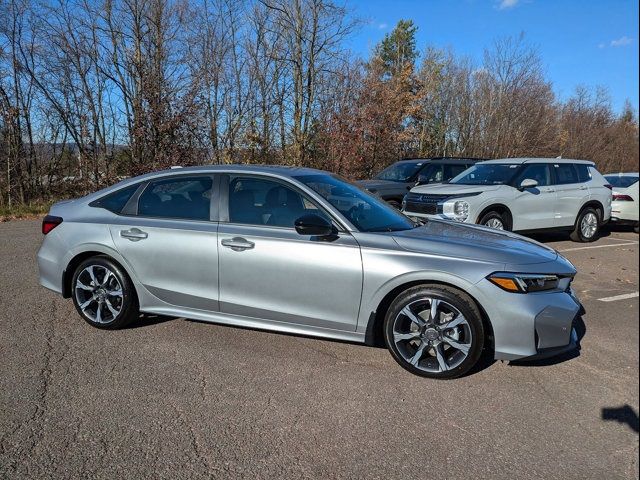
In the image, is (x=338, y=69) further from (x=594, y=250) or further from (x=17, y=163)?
(x=594, y=250)

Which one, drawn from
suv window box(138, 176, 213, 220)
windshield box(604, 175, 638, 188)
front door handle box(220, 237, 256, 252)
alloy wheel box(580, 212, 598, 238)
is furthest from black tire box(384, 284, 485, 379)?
windshield box(604, 175, 638, 188)

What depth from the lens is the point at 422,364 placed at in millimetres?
3785

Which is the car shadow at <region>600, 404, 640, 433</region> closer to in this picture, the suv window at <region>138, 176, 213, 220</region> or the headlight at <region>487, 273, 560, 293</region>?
the headlight at <region>487, 273, 560, 293</region>

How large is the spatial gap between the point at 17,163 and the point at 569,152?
23635 mm

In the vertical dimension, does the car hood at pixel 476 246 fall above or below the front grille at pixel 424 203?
below

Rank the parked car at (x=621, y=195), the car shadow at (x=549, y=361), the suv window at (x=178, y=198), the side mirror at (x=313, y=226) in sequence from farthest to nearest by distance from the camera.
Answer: the parked car at (x=621, y=195) < the suv window at (x=178, y=198) < the car shadow at (x=549, y=361) < the side mirror at (x=313, y=226)

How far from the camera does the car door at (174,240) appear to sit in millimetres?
4328

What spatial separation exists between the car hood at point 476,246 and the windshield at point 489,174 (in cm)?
576

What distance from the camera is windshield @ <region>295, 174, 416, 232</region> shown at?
4207 millimetres

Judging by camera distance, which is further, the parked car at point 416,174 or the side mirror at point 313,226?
the parked car at point 416,174

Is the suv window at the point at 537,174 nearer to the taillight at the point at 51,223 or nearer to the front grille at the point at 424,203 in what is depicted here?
the front grille at the point at 424,203

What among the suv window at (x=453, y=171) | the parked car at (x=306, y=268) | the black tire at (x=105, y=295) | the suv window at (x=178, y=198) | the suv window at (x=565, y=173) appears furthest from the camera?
the suv window at (x=453, y=171)

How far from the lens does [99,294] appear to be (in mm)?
4738

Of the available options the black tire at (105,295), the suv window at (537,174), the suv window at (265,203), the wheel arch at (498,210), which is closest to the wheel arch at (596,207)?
the suv window at (537,174)
